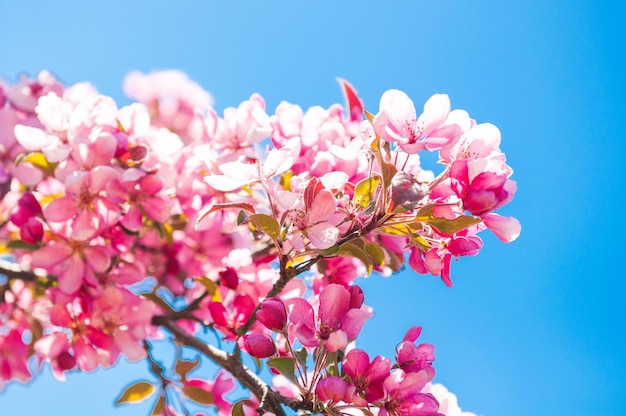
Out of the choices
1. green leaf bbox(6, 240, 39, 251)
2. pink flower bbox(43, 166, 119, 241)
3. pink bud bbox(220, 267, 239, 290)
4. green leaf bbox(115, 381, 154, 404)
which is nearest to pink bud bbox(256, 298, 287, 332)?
pink bud bbox(220, 267, 239, 290)

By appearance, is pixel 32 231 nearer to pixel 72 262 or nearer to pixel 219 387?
pixel 72 262

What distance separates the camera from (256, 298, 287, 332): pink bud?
1.12 m

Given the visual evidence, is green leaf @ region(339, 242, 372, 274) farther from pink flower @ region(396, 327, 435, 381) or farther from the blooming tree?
pink flower @ region(396, 327, 435, 381)

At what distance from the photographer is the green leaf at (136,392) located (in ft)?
5.39

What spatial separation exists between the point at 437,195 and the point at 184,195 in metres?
0.74

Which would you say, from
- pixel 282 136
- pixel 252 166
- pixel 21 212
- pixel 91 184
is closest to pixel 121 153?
pixel 91 184

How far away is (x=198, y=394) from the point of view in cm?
166

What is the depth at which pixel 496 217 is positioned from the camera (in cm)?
109

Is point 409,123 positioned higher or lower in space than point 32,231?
higher

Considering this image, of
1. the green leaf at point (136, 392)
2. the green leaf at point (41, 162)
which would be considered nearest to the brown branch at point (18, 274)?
the green leaf at point (41, 162)

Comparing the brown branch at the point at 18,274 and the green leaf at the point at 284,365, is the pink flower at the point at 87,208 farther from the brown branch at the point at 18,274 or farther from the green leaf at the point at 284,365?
the green leaf at the point at 284,365

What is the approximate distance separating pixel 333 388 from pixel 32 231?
2.82 feet

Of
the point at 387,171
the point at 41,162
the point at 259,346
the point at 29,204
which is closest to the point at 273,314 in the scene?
the point at 259,346

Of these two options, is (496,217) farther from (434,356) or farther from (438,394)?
(438,394)
